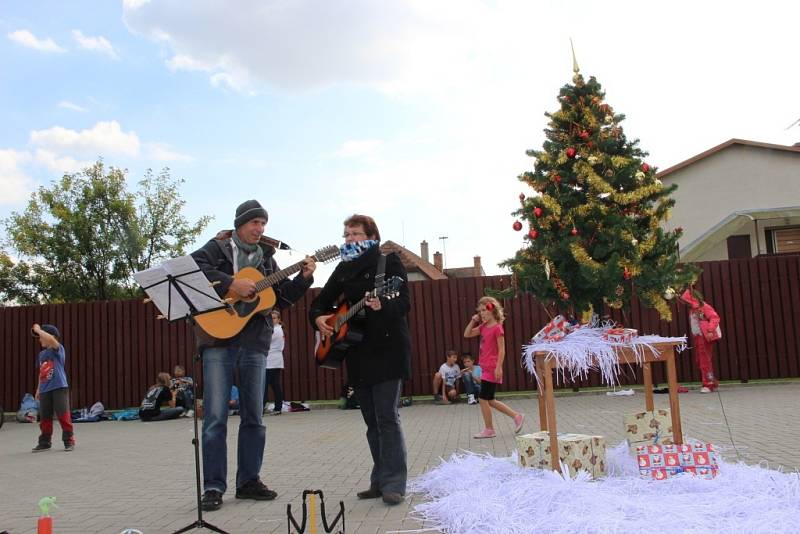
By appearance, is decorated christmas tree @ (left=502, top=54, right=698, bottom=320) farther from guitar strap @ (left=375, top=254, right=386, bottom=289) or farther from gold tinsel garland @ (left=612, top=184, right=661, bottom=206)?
guitar strap @ (left=375, top=254, right=386, bottom=289)

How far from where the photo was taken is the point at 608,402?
489 inches

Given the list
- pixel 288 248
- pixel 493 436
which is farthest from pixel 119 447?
pixel 288 248

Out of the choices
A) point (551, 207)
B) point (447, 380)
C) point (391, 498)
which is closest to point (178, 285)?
point (391, 498)

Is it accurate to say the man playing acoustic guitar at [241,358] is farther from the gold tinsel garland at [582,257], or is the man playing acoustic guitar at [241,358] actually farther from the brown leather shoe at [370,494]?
the gold tinsel garland at [582,257]

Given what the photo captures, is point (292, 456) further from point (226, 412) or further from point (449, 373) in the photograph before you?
point (449, 373)

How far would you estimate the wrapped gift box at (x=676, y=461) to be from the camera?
5031 millimetres

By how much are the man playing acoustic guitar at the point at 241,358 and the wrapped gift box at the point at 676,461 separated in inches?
112

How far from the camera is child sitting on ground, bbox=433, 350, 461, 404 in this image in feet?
46.7

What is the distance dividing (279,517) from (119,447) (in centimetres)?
608

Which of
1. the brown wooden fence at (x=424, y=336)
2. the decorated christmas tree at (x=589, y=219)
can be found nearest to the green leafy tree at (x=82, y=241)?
the brown wooden fence at (x=424, y=336)

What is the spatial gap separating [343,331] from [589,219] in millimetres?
4043

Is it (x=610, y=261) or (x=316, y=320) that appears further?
(x=610, y=261)

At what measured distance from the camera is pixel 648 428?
20.4 feet

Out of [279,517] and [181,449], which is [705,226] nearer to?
[181,449]
